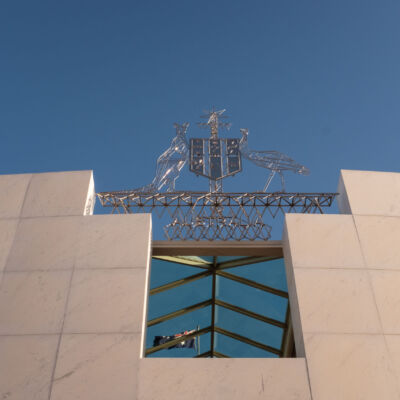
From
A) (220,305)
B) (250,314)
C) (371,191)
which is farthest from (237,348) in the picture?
(371,191)

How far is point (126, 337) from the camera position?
727cm

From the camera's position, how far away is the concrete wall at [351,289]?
7.05 metres

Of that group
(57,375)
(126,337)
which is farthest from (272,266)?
(57,375)

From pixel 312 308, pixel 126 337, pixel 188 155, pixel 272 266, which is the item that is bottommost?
pixel 126 337

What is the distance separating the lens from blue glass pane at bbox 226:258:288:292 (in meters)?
11.2

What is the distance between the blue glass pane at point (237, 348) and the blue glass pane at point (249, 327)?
43 centimetres

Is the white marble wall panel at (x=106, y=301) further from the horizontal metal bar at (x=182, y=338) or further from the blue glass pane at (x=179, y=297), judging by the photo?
the horizontal metal bar at (x=182, y=338)

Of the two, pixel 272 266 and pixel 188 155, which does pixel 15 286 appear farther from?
pixel 272 266

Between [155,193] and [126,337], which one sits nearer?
[126,337]

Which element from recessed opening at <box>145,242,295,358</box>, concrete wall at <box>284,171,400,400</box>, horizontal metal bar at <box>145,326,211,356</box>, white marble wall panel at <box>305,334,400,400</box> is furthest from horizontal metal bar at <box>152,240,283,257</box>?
horizontal metal bar at <box>145,326,211,356</box>

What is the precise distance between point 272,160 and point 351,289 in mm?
3701

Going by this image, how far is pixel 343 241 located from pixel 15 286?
18.4ft

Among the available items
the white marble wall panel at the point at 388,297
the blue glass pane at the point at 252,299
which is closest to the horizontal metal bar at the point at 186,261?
the blue glass pane at the point at 252,299

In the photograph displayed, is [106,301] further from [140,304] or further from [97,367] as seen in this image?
[97,367]
